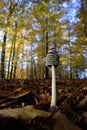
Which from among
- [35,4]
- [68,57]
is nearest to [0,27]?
[35,4]

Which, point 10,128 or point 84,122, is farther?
point 84,122

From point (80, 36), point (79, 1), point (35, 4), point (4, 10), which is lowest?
point (35, 4)

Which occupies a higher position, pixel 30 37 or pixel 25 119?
pixel 30 37

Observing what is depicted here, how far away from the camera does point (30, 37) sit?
58.4ft

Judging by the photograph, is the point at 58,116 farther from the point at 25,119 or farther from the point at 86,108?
the point at 86,108

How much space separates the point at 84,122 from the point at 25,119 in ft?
1.30

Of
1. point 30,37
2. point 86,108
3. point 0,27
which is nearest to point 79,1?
point 30,37

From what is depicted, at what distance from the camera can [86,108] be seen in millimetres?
1837

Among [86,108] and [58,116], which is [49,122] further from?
[86,108]

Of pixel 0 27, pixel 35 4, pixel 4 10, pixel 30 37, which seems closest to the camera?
pixel 35 4

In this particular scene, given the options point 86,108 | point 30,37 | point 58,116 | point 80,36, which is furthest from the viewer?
point 30,37

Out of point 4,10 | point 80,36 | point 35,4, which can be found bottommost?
point 35,4

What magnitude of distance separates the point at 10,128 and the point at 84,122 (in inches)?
18.9

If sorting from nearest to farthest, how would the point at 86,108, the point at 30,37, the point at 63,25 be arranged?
the point at 86,108, the point at 30,37, the point at 63,25
